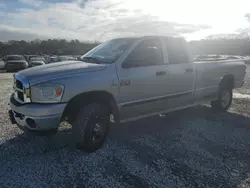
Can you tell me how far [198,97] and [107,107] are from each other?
2.64 m

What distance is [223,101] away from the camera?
22.6 ft

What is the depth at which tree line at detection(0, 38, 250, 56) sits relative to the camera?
206ft

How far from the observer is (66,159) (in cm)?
389

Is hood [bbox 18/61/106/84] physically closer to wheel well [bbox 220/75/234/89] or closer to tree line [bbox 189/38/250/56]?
wheel well [bbox 220/75/234/89]

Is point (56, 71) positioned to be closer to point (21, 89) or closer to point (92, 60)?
point (21, 89)

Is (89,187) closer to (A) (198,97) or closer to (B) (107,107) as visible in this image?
(B) (107,107)

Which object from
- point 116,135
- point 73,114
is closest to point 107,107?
point 73,114

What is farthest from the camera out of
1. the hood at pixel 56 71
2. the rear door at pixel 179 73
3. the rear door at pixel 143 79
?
the rear door at pixel 179 73

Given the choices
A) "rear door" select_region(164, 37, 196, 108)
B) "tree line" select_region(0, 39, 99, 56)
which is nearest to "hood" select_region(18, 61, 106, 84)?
"rear door" select_region(164, 37, 196, 108)

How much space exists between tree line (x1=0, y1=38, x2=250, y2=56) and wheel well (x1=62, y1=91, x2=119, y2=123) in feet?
170

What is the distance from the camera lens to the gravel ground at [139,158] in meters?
3.26

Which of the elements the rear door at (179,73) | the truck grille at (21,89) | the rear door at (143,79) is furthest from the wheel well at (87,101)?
the rear door at (179,73)

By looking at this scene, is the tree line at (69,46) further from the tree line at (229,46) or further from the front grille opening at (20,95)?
the front grille opening at (20,95)

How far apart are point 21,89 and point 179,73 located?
3.06m
